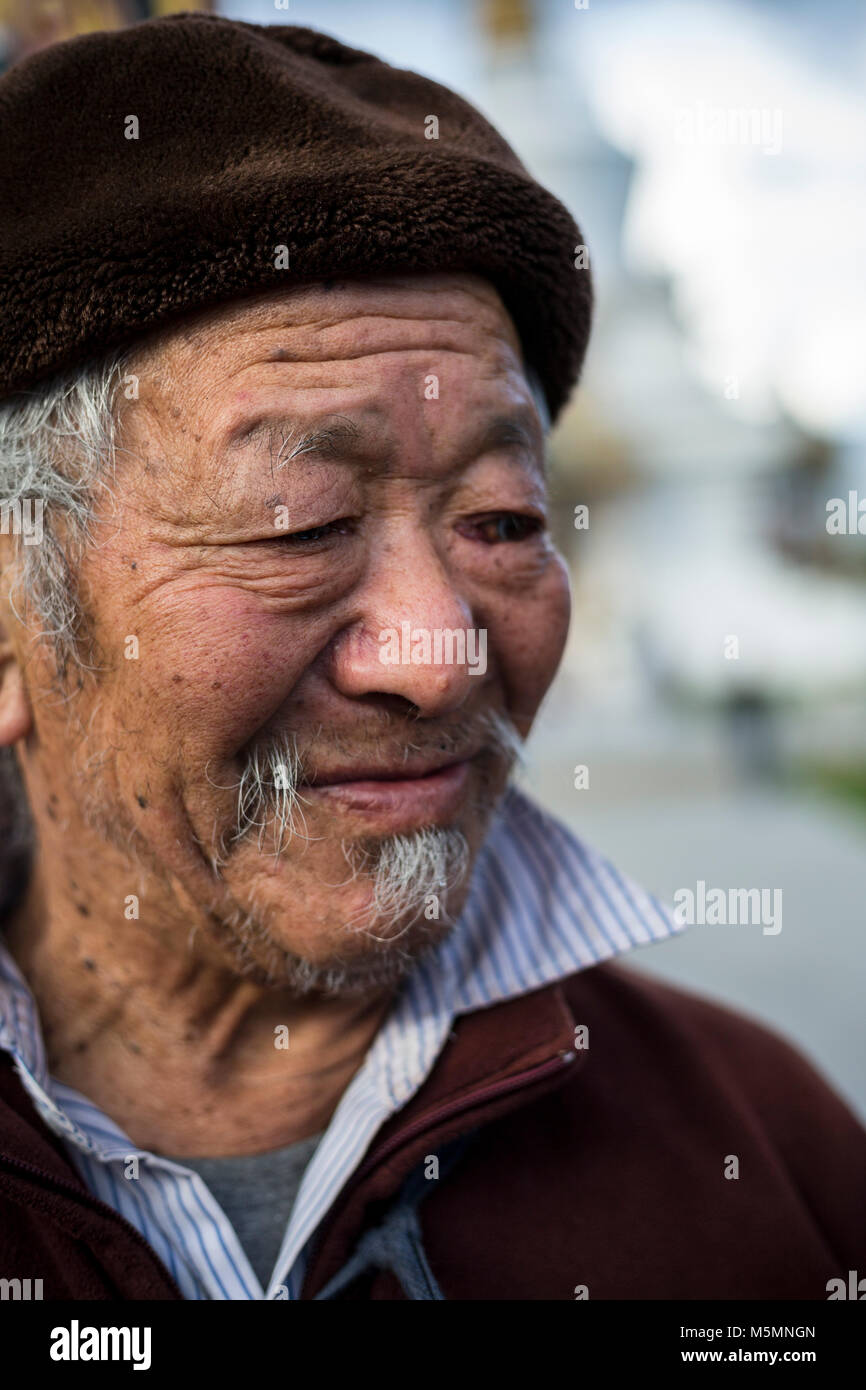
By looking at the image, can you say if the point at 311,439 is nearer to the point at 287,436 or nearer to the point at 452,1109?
the point at 287,436

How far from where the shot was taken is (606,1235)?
→ 1688 mm

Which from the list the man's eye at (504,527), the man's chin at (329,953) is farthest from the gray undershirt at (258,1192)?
the man's eye at (504,527)

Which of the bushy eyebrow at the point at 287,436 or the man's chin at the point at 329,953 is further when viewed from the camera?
the man's chin at the point at 329,953

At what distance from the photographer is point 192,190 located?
1433 millimetres

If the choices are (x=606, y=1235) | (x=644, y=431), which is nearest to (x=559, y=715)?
(x=644, y=431)

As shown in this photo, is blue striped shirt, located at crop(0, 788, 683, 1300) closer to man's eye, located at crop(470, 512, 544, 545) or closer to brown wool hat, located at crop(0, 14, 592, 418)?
man's eye, located at crop(470, 512, 544, 545)

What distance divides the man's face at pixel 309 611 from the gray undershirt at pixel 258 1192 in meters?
0.30

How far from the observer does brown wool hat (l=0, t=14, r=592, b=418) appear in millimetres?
1431

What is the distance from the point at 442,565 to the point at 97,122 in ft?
2.46

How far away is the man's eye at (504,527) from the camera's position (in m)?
1.66

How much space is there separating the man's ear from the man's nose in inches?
20.4

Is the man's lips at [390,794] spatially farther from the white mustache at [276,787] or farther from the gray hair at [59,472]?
the gray hair at [59,472]
